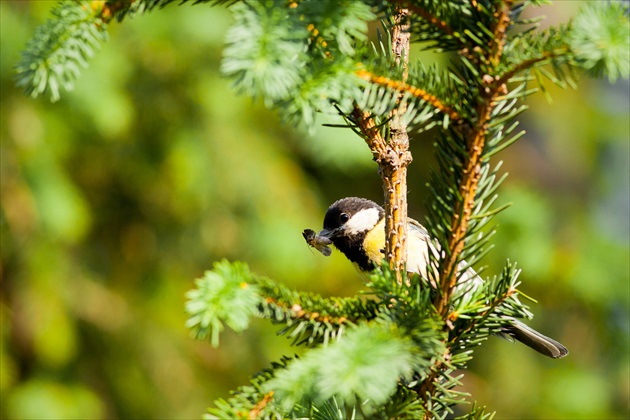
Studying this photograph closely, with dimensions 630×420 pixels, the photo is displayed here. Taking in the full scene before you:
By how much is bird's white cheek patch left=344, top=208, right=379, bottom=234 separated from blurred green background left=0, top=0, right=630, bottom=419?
0.94 metres

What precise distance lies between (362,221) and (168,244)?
1.82 meters

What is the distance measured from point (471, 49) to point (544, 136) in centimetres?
501

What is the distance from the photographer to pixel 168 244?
154 inches

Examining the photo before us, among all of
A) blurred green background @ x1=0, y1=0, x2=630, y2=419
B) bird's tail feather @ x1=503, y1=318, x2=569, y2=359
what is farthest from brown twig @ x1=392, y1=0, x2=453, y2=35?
blurred green background @ x1=0, y1=0, x2=630, y2=419

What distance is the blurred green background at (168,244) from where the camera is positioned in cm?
333

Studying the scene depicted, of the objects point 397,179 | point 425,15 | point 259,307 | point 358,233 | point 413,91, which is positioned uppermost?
point 425,15

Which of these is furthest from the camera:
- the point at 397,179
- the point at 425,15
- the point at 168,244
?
the point at 168,244

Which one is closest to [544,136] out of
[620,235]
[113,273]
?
[620,235]

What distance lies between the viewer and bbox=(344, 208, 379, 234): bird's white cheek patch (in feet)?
7.57

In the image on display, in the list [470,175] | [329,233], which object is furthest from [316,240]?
[470,175]

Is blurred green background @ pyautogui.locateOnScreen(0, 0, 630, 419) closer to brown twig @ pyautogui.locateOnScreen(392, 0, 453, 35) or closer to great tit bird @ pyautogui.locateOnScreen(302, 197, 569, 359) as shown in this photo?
great tit bird @ pyautogui.locateOnScreen(302, 197, 569, 359)

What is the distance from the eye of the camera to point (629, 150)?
5.95 metres

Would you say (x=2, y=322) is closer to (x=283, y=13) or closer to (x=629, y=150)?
(x=283, y=13)

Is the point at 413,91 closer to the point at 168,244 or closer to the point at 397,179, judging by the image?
the point at 397,179
